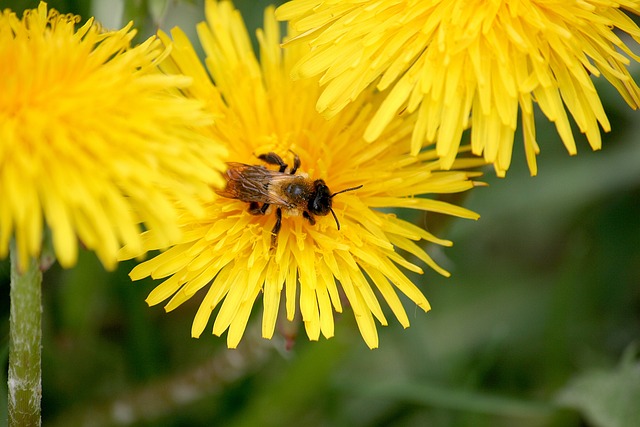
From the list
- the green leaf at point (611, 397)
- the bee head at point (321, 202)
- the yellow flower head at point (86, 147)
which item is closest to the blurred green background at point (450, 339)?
the green leaf at point (611, 397)

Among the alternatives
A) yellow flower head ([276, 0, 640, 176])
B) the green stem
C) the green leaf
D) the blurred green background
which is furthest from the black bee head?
the green leaf

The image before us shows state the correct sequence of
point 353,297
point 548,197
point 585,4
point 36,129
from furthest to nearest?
point 548,197, point 353,297, point 585,4, point 36,129

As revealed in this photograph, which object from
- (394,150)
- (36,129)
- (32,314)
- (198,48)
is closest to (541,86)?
A: (394,150)

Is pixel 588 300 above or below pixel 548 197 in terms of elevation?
below

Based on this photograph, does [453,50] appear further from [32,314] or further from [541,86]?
[32,314]

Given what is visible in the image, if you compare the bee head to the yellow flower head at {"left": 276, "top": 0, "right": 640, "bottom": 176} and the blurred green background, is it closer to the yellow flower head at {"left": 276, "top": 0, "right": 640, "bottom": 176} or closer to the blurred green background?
the yellow flower head at {"left": 276, "top": 0, "right": 640, "bottom": 176}

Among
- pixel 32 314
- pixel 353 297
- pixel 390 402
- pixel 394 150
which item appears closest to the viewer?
pixel 32 314

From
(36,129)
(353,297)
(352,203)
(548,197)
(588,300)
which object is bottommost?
(588,300)
